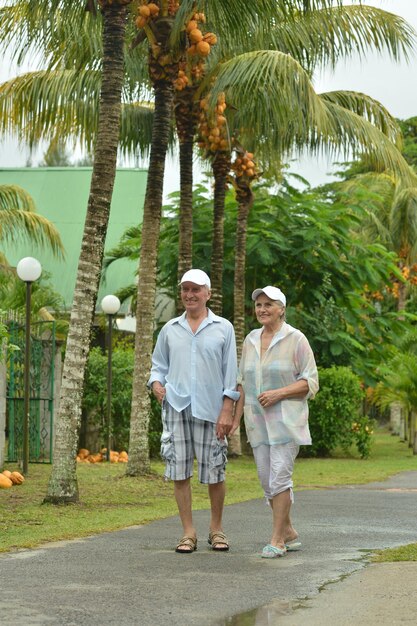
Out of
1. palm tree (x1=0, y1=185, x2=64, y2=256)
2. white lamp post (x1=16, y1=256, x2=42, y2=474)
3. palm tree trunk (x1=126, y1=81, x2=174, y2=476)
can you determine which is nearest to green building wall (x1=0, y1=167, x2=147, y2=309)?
palm tree (x1=0, y1=185, x2=64, y2=256)

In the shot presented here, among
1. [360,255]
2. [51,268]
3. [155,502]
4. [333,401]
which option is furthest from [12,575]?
[51,268]

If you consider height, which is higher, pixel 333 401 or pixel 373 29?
pixel 373 29

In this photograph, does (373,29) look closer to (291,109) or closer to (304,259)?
(291,109)

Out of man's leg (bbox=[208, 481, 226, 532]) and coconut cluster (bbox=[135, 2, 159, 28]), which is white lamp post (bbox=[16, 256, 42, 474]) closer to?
coconut cluster (bbox=[135, 2, 159, 28])

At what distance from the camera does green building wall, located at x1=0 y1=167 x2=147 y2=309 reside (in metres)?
31.6

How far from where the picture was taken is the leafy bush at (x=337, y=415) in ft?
81.2

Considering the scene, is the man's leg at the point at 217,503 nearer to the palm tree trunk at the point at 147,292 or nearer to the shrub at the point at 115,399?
the palm tree trunk at the point at 147,292

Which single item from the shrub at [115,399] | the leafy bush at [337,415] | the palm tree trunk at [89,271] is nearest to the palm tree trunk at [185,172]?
the shrub at [115,399]

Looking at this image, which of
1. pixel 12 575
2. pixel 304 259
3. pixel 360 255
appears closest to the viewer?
pixel 12 575

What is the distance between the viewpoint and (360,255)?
26.5 meters

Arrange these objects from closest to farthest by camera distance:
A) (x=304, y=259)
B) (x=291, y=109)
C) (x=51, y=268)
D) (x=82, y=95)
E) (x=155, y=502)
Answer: (x=155, y=502) < (x=291, y=109) < (x=82, y=95) < (x=304, y=259) < (x=51, y=268)

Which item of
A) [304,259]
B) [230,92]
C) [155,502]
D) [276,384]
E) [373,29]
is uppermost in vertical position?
[373,29]

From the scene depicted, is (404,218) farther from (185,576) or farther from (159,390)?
(185,576)

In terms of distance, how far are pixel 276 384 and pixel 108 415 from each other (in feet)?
41.2
